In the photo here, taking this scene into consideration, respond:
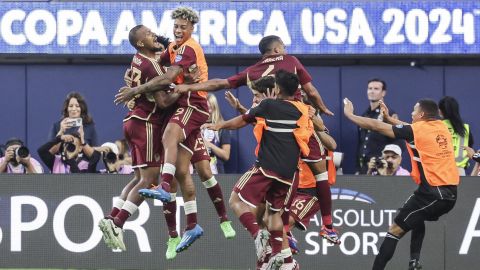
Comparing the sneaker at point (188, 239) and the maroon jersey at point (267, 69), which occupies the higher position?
the maroon jersey at point (267, 69)

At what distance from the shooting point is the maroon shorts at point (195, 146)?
16641mm

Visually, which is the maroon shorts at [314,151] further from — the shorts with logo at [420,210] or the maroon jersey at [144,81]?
the maroon jersey at [144,81]

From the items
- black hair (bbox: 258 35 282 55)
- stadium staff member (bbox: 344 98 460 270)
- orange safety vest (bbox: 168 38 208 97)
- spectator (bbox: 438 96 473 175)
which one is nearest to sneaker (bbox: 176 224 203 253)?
orange safety vest (bbox: 168 38 208 97)

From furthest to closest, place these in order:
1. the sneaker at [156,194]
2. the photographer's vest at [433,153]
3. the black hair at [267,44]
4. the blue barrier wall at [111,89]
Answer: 1. the blue barrier wall at [111,89]
2. the photographer's vest at [433,153]
3. the black hair at [267,44]
4. the sneaker at [156,194]

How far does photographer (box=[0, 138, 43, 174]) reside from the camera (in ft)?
67.1

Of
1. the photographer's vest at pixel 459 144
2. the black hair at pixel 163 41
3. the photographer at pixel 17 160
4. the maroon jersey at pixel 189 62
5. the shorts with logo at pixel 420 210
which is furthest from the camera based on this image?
the photographer's vest at pixel 459 144

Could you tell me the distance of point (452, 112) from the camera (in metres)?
20.5

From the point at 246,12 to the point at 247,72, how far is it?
217 inches

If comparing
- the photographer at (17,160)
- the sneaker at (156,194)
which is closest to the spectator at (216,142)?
the photographer at (17,160)

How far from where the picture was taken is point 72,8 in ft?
72.5

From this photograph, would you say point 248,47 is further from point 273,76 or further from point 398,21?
point 273,76

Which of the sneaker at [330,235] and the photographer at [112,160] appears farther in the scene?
the photographer at [112,160]

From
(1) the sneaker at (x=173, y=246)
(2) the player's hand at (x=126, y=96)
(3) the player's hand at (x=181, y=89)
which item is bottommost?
(1) the sneaker at (x=173, y=246)

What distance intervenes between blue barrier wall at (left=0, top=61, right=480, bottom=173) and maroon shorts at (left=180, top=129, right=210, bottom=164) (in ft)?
18.7
